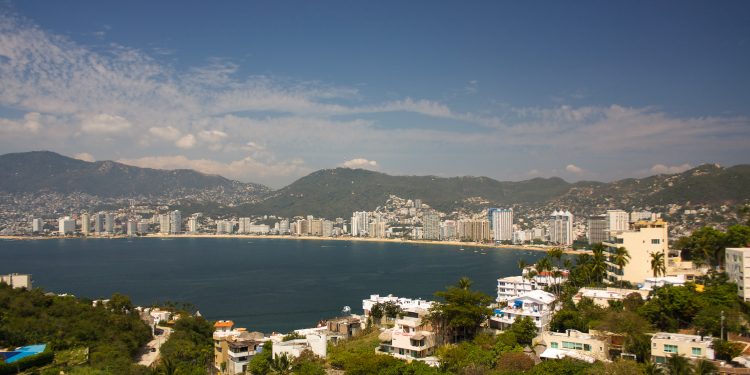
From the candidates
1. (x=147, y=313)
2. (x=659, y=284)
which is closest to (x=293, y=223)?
(x=147, y=313)

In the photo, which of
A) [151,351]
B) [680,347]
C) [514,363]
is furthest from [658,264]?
[151,351]

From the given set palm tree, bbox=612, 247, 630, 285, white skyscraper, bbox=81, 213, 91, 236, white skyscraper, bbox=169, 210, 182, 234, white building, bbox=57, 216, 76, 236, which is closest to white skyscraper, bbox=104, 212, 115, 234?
white skyscraper, bbox=81, 213, 91, 236

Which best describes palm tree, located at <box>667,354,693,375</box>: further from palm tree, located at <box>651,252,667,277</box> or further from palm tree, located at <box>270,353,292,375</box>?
palm tree, located at <box>651,252,667,277</box>

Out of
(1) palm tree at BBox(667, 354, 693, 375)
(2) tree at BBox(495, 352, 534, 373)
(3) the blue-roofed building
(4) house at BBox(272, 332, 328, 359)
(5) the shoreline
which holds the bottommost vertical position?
(5) the shoreline

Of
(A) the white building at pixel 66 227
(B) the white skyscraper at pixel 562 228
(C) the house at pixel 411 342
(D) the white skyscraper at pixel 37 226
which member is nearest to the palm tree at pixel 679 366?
(C) the house at pixel 411 342

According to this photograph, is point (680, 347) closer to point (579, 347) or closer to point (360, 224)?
point (579, 347)

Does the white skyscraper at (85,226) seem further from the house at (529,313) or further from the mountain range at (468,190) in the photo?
the house at (529,313)
